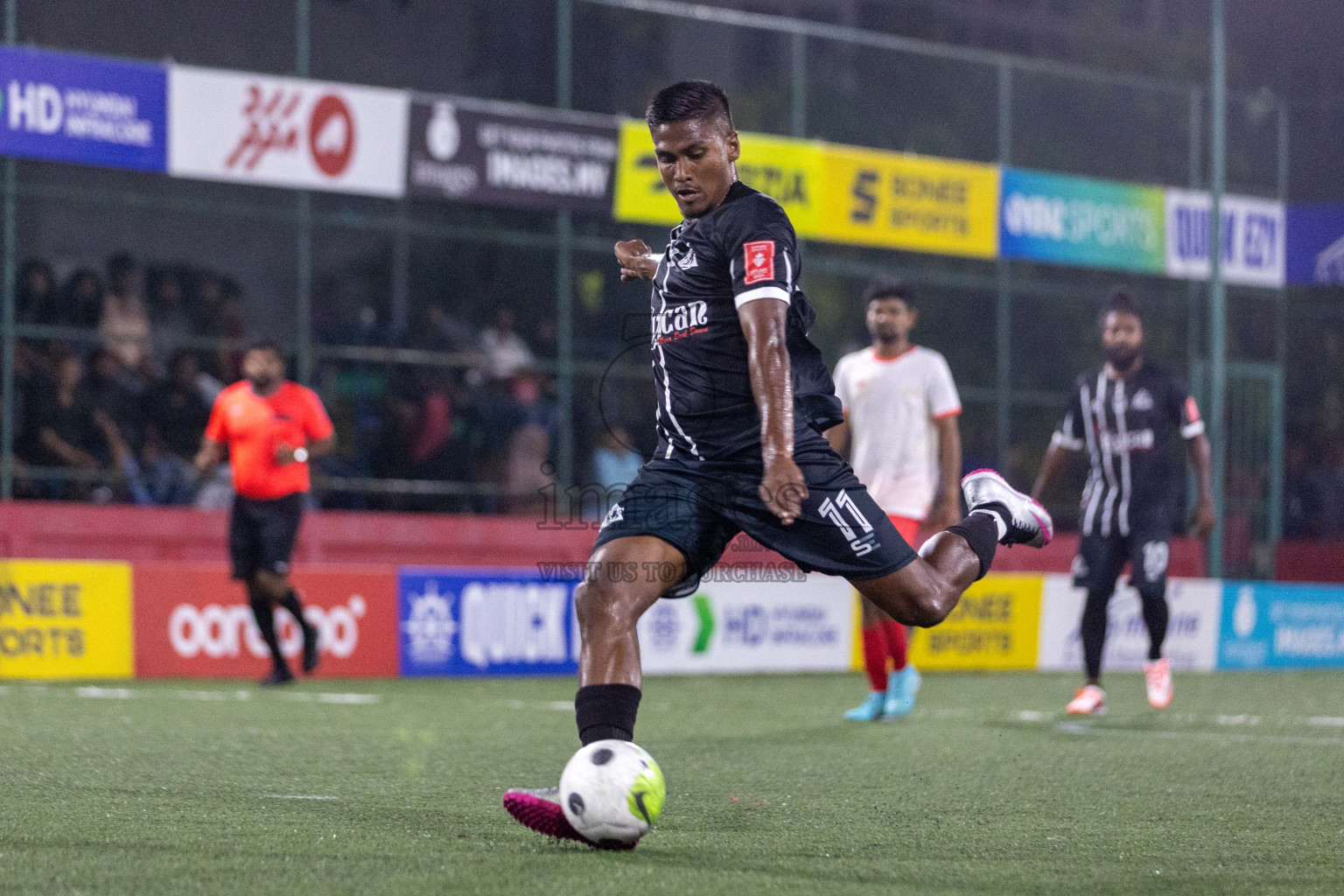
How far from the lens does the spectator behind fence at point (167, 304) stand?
16.3 m

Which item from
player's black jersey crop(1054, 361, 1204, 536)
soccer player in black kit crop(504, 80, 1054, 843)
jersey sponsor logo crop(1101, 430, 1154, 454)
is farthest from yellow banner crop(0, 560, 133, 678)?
soccer player in black kit crop(504, 80, 1054, 843)

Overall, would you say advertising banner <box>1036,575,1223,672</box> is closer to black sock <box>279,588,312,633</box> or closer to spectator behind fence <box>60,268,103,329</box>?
black sock <box>279,588,312,633</box>

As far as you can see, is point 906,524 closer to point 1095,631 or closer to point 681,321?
point 1095,631

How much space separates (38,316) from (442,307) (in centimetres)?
418

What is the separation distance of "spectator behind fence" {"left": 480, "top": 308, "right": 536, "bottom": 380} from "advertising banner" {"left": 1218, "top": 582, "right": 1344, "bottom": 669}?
6.81 metres

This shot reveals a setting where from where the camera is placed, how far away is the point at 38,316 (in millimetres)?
14859

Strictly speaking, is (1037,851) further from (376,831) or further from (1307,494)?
(1307,494)

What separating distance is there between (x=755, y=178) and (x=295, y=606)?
7735mm

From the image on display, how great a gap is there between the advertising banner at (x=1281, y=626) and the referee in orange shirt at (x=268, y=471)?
837cm

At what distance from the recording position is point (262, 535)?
444 inches

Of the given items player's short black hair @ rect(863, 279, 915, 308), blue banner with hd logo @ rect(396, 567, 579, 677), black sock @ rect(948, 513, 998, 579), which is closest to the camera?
black sock @ rect(948, 513, 998, 579)

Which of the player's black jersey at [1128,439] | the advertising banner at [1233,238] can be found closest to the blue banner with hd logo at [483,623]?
the player's black jersey at [1128,439]

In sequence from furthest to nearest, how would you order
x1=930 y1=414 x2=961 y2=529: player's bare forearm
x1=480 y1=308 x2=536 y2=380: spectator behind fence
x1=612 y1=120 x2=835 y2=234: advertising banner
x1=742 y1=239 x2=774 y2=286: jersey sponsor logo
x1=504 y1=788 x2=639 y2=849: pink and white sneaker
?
x1=480 y1=308 x2=536 y2=380: spectator behind fence
x1=612 y1=120 x2=835 y2=234: advertising banner
x1=930 y1=414 x2=961 y2=529: player's bare forearm
x1=742 y1=239 x2=774 y2=286: jersey sponsor logo
x1=504 y1=788 x2=639 y2=849: pink and white sneaker

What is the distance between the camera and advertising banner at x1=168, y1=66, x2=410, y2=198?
48.5 feet
